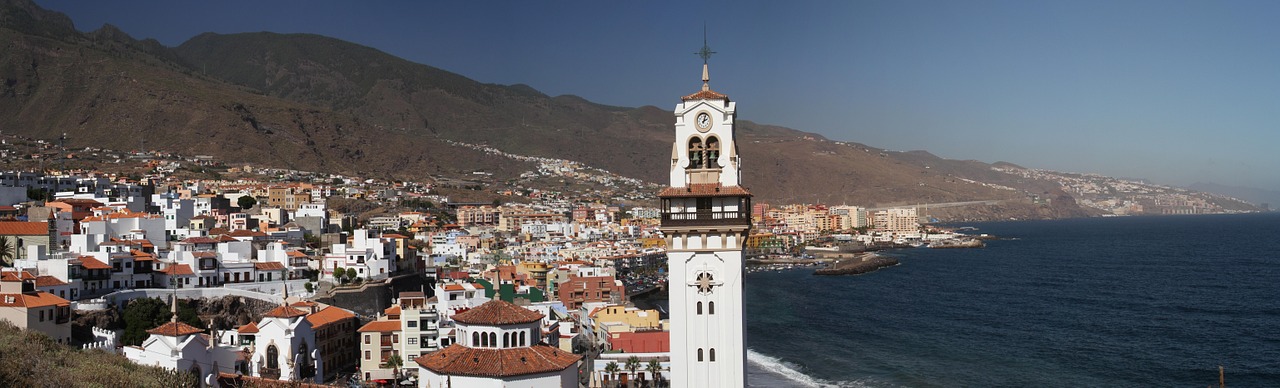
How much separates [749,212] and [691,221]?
1.18 meters

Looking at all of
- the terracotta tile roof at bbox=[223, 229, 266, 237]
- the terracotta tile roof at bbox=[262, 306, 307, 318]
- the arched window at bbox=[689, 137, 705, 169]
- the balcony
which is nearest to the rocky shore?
the terracotta tile roof at bbox=[223, 229, 266, 237]

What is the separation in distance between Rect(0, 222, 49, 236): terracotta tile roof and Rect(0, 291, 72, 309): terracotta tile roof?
1528 centimetres

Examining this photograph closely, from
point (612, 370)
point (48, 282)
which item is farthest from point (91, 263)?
point (612, 370)

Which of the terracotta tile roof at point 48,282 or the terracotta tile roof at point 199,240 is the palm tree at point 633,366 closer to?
the terracotta tile roof at point 48,282

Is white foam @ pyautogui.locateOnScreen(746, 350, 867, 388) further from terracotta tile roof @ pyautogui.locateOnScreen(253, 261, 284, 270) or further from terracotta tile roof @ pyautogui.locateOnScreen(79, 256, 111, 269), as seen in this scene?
terracotta tile roof @ pyautogui.locateOnScreen(79, 256, 111, 269)

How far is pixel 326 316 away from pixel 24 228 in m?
18.9

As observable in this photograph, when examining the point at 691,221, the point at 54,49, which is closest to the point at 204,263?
the point at 691,221

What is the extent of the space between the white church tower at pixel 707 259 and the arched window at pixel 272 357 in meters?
19.7

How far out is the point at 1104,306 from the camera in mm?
75750

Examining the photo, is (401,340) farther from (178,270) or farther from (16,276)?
(178,270)

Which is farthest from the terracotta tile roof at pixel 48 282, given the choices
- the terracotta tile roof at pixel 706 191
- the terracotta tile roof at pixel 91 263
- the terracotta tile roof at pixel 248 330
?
the terracotta tile roof at pixel 706 191

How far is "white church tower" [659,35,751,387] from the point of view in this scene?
2005cm

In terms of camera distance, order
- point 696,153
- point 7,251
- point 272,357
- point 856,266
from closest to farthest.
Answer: point 696,153 → point 272,357 → point 7,251 → point 856,266

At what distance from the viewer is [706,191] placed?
65.6 ft
